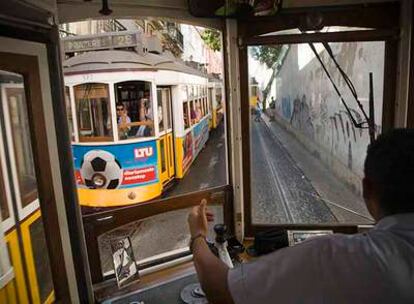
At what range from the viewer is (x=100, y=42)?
146 inches

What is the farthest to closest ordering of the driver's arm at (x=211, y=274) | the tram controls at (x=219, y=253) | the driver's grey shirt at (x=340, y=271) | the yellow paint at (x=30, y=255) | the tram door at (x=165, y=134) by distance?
the tram door at (x=165, y=134)
the tram controls at (x=219, y=253)
the yellow paint at (x=30, y=255)
the driver's arm at (x=211, y=274)
the driver's grey shirt at (x=340, y=271)

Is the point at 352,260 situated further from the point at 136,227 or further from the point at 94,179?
the point at 94,179

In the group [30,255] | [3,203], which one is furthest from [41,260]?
[3,203]

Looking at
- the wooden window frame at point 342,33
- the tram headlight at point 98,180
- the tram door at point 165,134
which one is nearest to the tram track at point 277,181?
the wooden window frame at point 342,33

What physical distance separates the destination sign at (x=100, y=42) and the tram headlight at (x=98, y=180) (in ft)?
5.38

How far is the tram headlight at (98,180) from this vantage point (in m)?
4.79

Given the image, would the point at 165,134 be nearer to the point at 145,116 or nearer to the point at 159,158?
the point at 159,158

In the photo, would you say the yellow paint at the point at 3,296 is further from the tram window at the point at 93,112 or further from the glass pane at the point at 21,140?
the tram window at the point at 93,112

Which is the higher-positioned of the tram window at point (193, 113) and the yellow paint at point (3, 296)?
the tram window at point (193, 113)

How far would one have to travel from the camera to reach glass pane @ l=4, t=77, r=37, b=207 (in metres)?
1.42

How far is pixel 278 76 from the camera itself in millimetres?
2762

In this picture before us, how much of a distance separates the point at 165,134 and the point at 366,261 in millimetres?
5051

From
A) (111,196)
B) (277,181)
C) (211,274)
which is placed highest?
(211,274)

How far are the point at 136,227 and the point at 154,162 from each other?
1.19 metres
